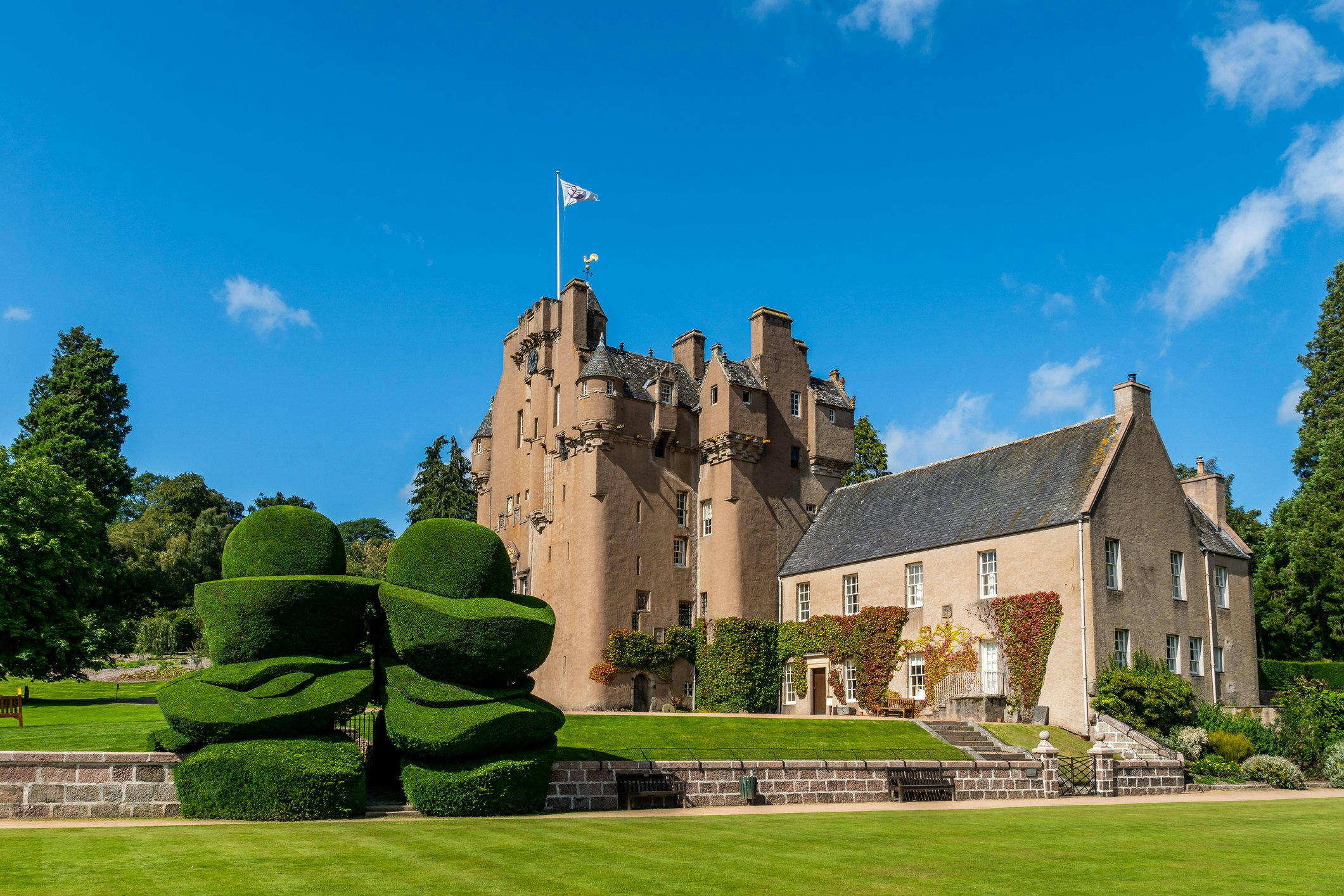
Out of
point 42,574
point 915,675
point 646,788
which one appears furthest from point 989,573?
point 42,574

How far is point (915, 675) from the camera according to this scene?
3678 centimetres

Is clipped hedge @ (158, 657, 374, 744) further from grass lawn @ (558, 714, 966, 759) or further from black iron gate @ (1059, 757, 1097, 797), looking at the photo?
black iron gate @ (1059, 757, 1097, 797)

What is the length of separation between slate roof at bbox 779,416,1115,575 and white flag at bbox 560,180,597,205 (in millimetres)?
17086

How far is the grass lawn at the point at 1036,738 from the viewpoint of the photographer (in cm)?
2892

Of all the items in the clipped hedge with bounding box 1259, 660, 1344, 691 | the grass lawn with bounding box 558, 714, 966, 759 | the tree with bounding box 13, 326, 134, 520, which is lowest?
the grass lawn with bounding box 558, 714, 966, 759

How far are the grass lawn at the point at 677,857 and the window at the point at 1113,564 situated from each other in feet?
48.4

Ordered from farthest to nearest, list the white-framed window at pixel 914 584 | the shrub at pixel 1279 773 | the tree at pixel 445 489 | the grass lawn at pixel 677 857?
the tree at pixel 445 489, the white-framed window at pixel 914 584, the shrub at pixel 1279 773, the grass lawn at pixel 677 857

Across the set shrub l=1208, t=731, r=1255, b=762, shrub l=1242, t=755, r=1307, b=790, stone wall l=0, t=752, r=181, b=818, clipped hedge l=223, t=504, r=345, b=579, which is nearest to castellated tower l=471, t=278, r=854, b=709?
shrub l=1208, t=731, r=1255, b=762

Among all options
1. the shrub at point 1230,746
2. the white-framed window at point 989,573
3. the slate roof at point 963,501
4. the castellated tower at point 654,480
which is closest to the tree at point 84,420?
the castellated tower at point 654,480

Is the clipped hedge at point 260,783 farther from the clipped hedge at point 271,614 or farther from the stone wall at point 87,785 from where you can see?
the clipped hedge at point 271,614

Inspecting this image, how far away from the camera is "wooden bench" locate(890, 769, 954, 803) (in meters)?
23.1

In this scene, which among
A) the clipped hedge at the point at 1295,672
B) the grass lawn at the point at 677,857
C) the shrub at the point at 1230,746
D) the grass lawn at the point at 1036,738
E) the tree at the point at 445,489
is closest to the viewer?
the grass lawn at the point at 677,857

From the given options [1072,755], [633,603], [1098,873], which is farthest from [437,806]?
[633,603]

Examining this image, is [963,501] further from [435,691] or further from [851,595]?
[435,691]
